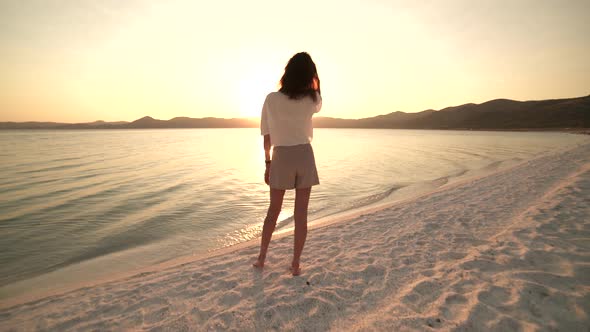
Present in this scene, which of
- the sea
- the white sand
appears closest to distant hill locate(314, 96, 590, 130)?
the sea

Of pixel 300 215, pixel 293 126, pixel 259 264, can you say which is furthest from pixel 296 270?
pixel 293 126

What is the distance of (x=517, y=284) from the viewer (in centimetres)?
287

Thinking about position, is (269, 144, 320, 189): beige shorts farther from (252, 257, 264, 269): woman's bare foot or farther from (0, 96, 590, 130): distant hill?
(0, 96, 590, 130): distant hill

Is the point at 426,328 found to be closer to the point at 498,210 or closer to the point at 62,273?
the point at 498,210

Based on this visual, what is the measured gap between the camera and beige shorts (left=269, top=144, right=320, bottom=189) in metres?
2.94

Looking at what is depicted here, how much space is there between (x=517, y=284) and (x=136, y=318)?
155 inches

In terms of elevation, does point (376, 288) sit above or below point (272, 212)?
below

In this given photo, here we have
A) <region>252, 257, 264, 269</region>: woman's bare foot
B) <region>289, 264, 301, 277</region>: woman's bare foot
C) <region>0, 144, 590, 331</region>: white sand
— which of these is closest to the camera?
<region>0, 144, 590, 331</region>: white sand

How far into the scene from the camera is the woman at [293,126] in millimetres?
2828

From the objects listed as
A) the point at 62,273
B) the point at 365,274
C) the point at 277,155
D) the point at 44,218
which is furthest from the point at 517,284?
the point at 44,218

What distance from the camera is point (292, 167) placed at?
9.66ft

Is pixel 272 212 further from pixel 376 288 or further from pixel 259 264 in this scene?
pixel 376 288

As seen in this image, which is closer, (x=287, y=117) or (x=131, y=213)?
(x=287, y=117)

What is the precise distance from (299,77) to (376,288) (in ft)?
8.11
